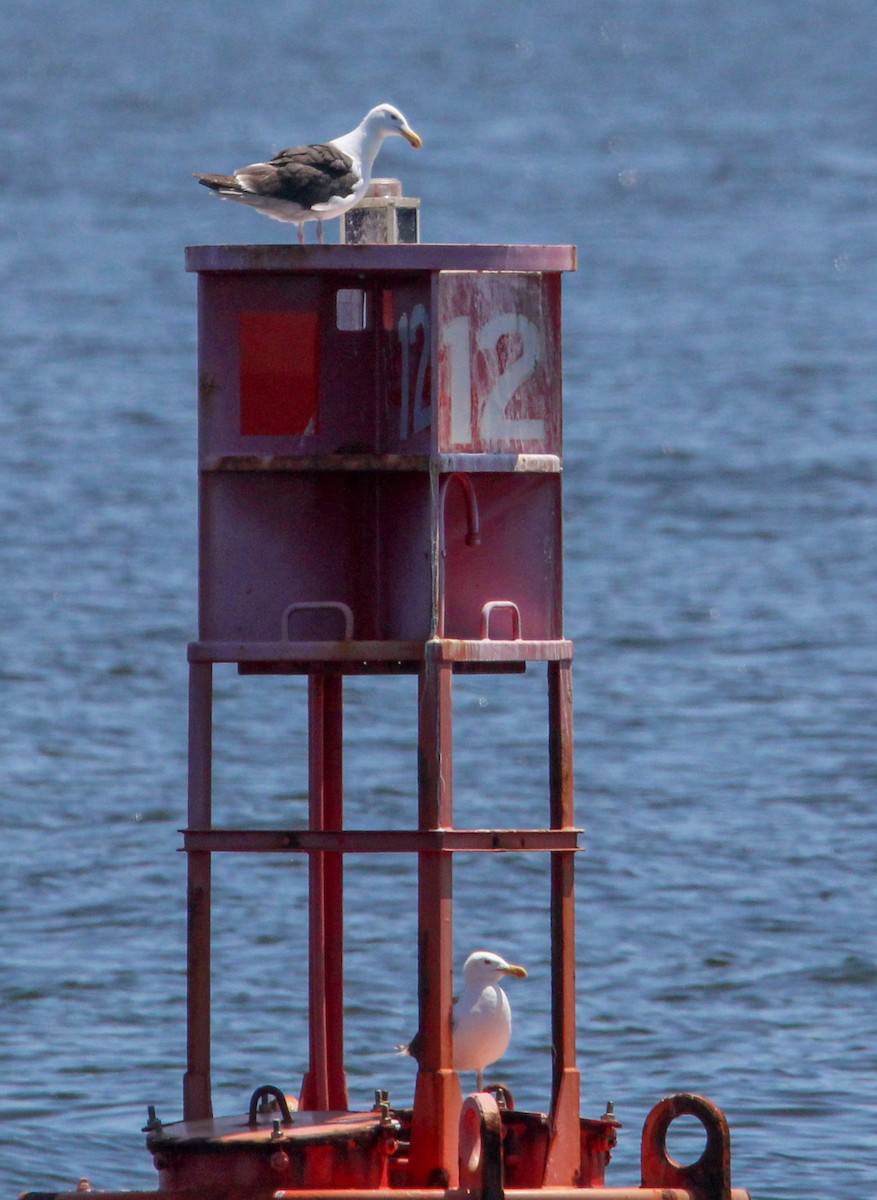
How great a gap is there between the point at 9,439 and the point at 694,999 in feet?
99.2

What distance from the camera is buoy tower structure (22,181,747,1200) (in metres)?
11.7

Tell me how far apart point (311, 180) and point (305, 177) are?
0.03m

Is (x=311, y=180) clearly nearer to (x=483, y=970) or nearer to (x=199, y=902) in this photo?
(x=199, y=902)

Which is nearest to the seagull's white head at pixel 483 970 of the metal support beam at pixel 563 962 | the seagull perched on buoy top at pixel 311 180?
the metal support beam at pixel 563 962

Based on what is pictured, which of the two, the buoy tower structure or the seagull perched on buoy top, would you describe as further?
the seagull perched on buoy top

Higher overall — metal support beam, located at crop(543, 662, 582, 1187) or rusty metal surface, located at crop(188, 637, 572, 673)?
rusty metal surface, located at crop(188, 637, 572, 673)

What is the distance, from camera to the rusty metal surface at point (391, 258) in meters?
11.9

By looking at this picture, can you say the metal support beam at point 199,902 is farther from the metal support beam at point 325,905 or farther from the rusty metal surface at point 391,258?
the rusty metal surface at point 391,258

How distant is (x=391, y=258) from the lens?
1192cm

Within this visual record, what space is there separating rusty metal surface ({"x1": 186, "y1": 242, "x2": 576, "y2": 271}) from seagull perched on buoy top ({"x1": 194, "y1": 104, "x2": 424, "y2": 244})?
0.90 meters

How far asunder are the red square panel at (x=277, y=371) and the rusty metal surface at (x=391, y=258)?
0.31m

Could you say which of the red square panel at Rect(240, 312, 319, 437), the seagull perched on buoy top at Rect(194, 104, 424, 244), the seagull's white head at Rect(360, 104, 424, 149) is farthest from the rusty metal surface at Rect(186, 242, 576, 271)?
the seagull's white head at Rect(360, 104, 424, 149)

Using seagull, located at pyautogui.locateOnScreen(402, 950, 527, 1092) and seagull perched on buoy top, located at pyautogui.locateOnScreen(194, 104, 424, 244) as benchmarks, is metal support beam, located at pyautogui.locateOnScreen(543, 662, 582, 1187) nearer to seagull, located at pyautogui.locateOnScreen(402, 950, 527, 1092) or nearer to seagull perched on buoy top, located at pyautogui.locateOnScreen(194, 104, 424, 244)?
seagull, located at pyautogui.locateOnScreen(402, 950, 527, 1092)

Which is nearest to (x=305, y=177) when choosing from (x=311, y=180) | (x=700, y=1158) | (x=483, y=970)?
(x=311, y=180)
